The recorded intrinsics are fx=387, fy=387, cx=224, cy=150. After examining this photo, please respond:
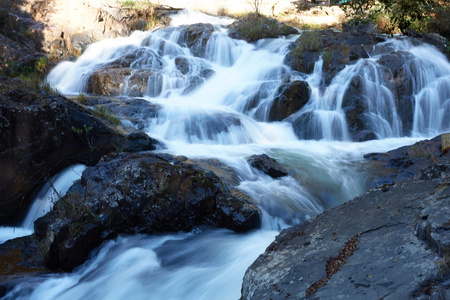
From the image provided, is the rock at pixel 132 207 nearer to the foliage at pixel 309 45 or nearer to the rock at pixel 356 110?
the rock at pixel 356 110

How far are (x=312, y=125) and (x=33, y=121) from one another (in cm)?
634

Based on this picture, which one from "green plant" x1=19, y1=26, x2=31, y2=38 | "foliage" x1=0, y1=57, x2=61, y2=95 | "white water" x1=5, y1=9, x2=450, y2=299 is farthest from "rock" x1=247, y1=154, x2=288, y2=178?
"green plant" x1=19, y1=26, x2=31, y2=38

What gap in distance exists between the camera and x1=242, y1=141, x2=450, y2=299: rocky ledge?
74.9 inches

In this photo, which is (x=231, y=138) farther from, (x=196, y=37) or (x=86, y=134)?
(x=196, y=37)

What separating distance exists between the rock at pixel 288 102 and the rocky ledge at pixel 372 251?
660cm

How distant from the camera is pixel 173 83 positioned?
11414 mm

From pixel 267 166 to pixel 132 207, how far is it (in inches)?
105

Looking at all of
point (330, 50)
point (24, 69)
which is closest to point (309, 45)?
point (330, 50)

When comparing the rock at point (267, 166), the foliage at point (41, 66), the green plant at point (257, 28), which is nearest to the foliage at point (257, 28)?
the green plant at point (257, 28)

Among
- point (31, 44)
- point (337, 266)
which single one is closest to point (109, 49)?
point (31, 44)

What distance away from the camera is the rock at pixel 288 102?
9891mm

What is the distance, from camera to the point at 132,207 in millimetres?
4602

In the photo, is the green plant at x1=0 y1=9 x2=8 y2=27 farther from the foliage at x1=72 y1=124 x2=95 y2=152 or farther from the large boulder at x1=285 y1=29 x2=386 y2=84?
the foliage at x1=72 y1=124 x2=95 y2=152

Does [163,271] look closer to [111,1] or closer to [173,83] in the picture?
[173,83]
